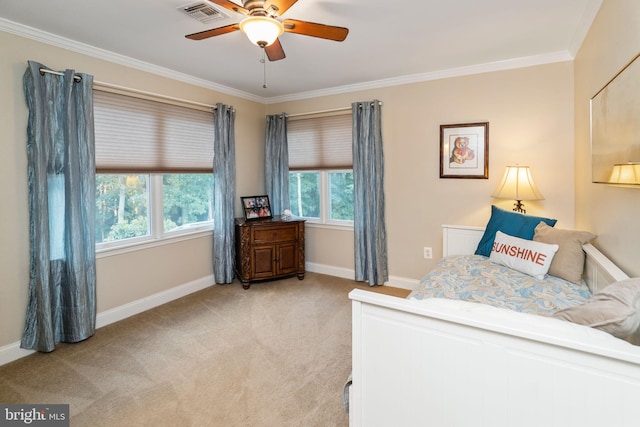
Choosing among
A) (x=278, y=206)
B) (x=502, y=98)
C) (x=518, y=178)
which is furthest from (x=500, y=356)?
(x=278, y=206)

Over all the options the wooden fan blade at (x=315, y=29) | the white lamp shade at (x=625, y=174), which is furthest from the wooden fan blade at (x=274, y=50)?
the white lamp shade at (x=625, y=174)

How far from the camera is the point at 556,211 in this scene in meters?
3.05

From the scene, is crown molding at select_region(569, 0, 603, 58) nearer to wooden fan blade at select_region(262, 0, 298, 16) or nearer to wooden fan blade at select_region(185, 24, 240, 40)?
wooden fan blade at select_region(262, 0, 298, 16)

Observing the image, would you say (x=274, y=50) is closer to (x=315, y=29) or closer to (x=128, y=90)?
(x=315, y=29)

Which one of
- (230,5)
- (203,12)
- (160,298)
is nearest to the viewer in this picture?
(230,5)

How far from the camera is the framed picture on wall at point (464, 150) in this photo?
331 cm

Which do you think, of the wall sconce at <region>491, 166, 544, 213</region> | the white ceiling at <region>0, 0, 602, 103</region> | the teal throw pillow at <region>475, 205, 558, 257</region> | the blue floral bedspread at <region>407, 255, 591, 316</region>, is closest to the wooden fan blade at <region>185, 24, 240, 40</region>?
the white ceiling at <region>0, 0, 602, 103</region>

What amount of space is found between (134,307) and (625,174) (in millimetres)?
3753

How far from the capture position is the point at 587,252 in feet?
6.98

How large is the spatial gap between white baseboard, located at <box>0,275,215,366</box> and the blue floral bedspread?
8.56 ft

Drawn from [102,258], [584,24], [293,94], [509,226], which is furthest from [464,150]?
[102,258]

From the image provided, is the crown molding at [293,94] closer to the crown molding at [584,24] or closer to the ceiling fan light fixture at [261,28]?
the crown molding at [584,24]

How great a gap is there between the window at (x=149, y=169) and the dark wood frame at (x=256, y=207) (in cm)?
42

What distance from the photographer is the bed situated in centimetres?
89
